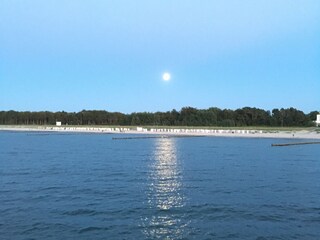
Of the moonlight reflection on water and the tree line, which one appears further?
the tree line

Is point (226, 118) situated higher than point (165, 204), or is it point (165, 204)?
point (226, 118)

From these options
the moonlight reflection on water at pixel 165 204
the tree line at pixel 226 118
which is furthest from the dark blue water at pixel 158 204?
the tree line at pixel 226 118

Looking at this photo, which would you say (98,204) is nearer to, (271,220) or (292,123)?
(271,220)

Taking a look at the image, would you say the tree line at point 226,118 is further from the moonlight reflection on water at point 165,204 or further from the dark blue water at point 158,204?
the moonlight reflection on water at point 165,204

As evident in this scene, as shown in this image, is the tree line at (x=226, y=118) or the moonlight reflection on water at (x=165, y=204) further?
the tree line at (x=226, y=118)

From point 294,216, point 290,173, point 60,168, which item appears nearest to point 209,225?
point 294,216

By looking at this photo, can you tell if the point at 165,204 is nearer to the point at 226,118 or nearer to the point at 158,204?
the point at 158,204

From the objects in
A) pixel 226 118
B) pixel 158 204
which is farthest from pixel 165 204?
pixel 226 118

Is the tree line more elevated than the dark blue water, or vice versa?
the tree line

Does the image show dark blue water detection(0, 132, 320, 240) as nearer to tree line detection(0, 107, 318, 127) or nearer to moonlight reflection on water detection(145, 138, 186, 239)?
moonlight reflection on water detection(145, 138, 186, 239)

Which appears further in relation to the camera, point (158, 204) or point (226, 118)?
point (226, 118)

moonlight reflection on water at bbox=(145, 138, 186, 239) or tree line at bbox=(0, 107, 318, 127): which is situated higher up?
tree line at bbox=(0, 107, 318, 127)

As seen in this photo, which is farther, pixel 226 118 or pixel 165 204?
pixel 226 118

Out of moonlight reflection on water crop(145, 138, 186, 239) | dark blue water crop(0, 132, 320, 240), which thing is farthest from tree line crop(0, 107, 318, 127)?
moonlight reflection on water crop(145, 138, 186, 239)
